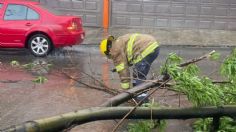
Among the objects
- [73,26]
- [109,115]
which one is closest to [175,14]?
[73,26]

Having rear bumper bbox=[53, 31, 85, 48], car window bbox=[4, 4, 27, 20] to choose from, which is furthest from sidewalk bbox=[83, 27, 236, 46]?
car window bbox=[4, 4, 27, 20]

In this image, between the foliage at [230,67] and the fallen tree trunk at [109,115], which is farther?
the foliage at [230,67]

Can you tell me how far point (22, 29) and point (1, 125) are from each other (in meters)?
6.96

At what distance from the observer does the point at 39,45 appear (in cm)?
1430

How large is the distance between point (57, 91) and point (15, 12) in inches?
203

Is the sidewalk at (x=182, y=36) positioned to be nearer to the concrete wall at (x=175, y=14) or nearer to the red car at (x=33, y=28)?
the concrete wall at (x=175, y=14)

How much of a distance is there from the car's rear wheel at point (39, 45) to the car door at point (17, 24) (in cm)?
23

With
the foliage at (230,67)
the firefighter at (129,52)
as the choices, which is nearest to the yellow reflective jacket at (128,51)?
the firefighter at (129,52)

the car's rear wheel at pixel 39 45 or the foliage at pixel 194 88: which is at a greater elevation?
the foliage at pixel 194 88

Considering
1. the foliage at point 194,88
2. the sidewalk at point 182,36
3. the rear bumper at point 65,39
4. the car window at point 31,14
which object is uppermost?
the car window at point 31,14

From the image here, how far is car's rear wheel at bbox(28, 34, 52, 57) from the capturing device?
561 inches

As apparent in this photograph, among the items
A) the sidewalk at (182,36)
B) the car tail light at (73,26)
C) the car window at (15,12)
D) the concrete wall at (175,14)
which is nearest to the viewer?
the car window at (15,12)

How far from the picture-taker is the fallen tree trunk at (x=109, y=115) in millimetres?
3602

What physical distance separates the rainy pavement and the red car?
0.33m
